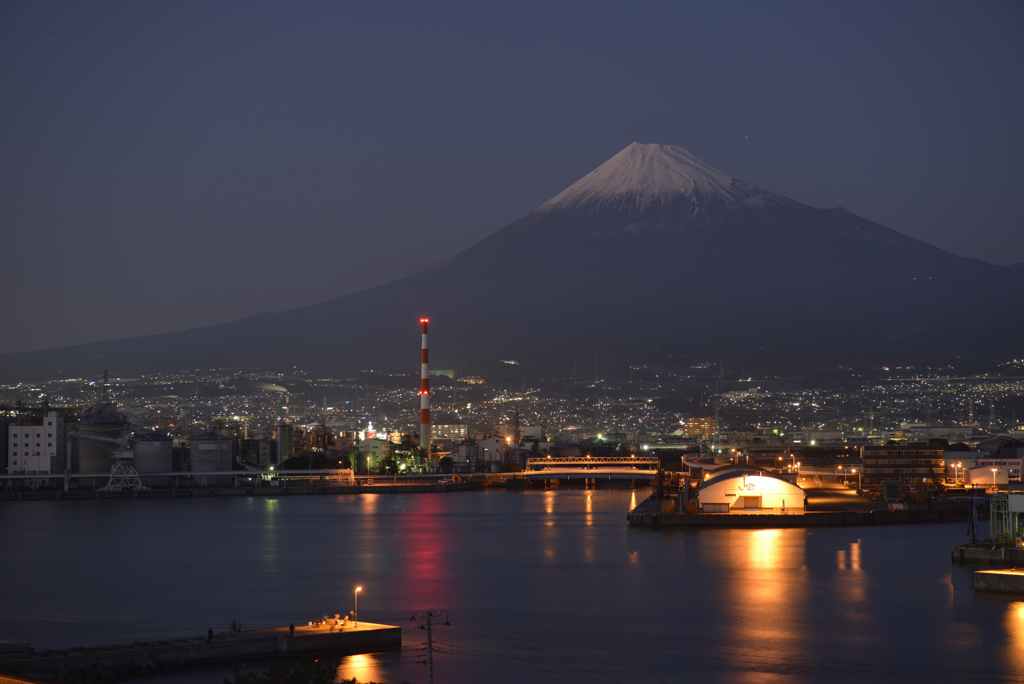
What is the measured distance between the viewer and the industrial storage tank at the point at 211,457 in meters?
40.3

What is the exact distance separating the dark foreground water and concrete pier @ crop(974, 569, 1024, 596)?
244mm

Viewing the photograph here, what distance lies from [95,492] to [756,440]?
3266 centimetres

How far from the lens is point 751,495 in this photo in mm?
24906

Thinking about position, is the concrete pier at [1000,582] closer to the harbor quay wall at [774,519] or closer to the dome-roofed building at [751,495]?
the harbor quay wall at [774,519]

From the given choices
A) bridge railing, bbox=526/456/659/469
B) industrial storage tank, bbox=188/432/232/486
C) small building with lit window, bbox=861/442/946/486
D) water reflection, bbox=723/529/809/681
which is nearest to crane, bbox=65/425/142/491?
industrial storage tank, bbox=188/432/232/486

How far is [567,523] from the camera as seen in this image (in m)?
24.8

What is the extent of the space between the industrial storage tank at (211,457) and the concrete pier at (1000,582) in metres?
30.2

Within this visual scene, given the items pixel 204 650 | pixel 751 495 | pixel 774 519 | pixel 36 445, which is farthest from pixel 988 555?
pixel 36 445

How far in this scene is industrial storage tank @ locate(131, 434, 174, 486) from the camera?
40.1m

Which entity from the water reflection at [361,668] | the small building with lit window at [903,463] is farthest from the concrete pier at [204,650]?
the small building with lit window at [903,463]

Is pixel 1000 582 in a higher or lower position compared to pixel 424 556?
higher

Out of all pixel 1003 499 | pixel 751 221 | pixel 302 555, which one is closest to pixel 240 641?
pixel 302 555

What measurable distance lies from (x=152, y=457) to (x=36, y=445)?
3586mm

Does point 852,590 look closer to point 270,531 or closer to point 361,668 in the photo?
point 361,668
